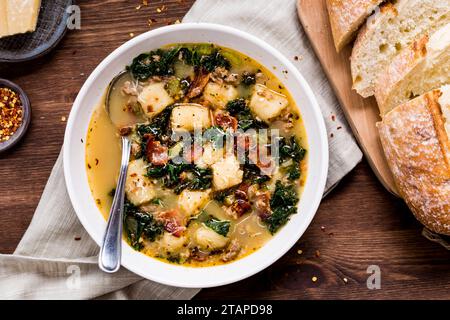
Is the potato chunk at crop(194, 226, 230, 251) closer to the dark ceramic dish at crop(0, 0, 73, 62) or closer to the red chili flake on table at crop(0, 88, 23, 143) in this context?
the red chili flake on table at crop(0, 88, 23, 143)

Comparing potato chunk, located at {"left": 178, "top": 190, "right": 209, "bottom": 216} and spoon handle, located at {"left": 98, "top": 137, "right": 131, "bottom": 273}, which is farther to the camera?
potato chunk, located at {"left": 178, "top": 190, "right": 209, "bottom": 216}

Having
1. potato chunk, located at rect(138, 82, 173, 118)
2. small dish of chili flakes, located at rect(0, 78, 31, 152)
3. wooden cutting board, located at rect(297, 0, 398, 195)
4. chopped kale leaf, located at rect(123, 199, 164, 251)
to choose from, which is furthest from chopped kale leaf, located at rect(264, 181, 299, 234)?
small dish of chili flakes, located at rect(0, 78, 31, 152)

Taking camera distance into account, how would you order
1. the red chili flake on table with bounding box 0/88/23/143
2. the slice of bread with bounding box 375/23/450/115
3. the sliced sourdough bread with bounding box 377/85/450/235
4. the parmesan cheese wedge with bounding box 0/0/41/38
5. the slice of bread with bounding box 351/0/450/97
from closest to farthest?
1. the sliced sourdough bread with bounding box 377/85/450/235
2. the slice of bread with bounding box 375/23/450/115
3. the slice of bread with bounding box 351/0/450/97
4. the parmesan cheese wedge with bounding box 0/0/41/38
5. the red chili flake on table with bounding box 0/88/23/143

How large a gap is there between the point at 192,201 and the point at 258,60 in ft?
3.47

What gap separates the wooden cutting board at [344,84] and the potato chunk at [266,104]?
1.33 ft

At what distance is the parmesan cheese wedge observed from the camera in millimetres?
3854

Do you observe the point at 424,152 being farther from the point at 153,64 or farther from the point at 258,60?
the point at 153,64

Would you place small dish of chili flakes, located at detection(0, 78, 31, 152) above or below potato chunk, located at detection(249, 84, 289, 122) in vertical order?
below

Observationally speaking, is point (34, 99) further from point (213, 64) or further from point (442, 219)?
point (442, 219)

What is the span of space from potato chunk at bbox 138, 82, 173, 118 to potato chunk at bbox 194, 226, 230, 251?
0.86 meters

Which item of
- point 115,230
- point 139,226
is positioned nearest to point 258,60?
point 139,226

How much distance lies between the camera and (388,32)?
12.0ft

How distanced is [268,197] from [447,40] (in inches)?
60.2

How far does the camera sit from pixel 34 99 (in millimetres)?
4027
